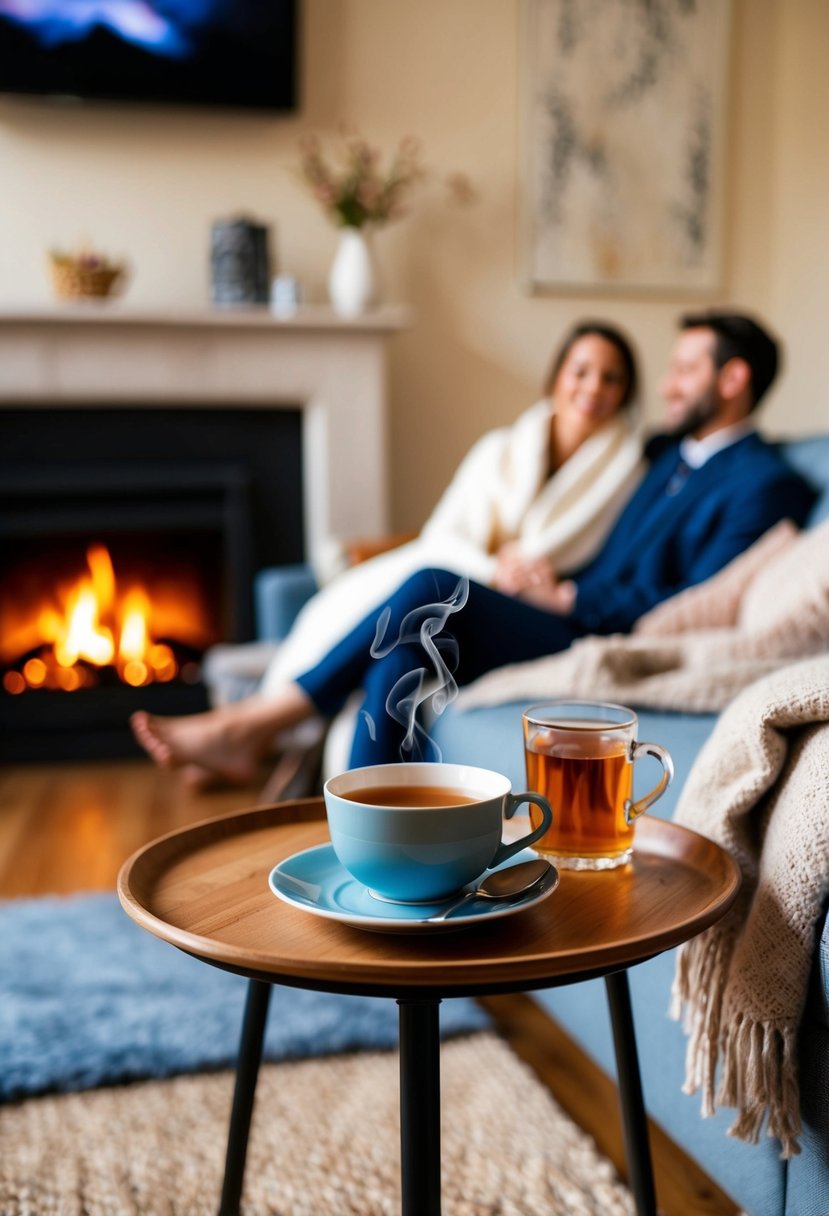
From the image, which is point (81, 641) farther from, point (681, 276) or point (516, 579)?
point (681, 276)

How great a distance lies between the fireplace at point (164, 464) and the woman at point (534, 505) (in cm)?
55

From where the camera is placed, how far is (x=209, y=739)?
188 cm

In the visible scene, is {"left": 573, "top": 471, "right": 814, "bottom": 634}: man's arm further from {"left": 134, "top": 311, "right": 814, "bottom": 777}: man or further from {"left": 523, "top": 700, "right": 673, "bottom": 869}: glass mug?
{"left": 523, "top": 700, "right": 673, "bottom": 869}: glass mug

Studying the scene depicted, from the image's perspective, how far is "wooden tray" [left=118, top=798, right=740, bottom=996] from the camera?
0.66m

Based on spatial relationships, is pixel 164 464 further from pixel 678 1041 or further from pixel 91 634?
pixel 678 1041

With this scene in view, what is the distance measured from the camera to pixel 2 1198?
1.15 meters

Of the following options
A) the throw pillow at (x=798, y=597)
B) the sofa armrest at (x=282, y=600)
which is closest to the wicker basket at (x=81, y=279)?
the sofa armrest at (x=282, y=600)

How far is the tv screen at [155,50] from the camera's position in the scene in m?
2.92

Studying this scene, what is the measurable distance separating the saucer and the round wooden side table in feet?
0.05

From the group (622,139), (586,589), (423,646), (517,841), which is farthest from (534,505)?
(517,841)

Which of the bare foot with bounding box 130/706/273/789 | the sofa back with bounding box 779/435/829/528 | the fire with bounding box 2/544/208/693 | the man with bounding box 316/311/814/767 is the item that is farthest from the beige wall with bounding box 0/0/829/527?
the bare foot with bounding box 130/706/273/789

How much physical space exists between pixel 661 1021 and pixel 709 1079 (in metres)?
0.21

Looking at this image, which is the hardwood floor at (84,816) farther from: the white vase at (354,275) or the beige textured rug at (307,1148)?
the white vase at (354,275)

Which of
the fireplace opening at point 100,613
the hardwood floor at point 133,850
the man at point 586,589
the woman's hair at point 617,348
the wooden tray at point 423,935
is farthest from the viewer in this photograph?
the fireplace opening at point 100,613
